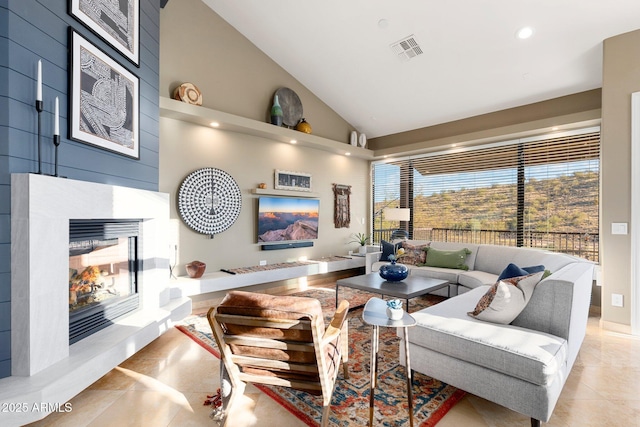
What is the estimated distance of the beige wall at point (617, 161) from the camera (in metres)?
3.39

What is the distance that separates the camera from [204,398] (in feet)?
7.05

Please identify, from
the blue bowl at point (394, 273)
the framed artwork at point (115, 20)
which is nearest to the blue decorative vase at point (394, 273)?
the blue bowl at point (394, 273)

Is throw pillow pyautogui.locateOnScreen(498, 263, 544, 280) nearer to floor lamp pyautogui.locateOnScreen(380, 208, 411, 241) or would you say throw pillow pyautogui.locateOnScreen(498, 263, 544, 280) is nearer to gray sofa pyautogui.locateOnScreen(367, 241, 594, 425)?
gray sofa pyautogui.locateOnScreen(367, 241, 594, 425)

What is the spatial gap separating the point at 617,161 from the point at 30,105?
17.6ft

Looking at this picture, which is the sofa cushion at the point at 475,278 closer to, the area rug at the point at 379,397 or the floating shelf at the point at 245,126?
the area rug at the point at 379,397

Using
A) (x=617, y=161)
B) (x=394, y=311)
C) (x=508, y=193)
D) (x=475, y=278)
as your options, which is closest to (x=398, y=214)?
(x=508, y=193)

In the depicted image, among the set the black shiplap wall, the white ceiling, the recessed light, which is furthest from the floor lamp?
the black shiplap wall

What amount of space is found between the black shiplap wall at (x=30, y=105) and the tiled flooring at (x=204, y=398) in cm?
66

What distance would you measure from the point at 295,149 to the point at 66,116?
3.65 metres

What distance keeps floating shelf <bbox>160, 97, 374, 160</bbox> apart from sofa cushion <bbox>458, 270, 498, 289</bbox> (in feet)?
10.2

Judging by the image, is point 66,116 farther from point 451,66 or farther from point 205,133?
point 451,66

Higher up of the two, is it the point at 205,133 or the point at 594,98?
the point at 594,98

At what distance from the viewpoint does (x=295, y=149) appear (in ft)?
18.1

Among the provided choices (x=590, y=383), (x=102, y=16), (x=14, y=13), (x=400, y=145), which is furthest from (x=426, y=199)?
(x=14, y=13)
